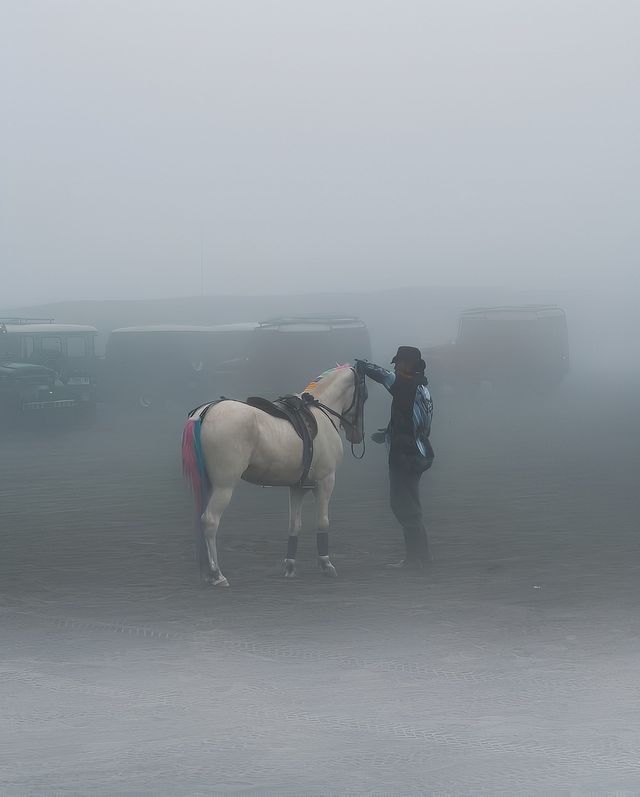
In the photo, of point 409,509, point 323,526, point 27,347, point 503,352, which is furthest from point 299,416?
point 503,352

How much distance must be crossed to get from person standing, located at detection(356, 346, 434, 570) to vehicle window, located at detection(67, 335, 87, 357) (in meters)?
21.1

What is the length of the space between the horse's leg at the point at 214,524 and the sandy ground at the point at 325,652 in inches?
6.1

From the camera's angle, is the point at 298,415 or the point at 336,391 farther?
the point at 336,391

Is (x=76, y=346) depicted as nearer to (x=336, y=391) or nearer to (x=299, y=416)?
(x=336, y=391)

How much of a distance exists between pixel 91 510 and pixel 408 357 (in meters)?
5.15

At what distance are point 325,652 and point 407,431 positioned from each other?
3.43m

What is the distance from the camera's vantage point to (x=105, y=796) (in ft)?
15.3

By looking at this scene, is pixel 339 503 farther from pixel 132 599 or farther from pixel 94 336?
pixel 94 336

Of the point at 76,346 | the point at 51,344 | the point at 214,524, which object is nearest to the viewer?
the point at 214,524

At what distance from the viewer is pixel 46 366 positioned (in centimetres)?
2933

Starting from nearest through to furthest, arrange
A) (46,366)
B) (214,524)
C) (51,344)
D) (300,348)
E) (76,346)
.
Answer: (214,524)
(46,366)
(51,344)
(76,346)
(300,348)

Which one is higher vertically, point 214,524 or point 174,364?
point 214,524

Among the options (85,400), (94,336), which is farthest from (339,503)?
(94,336)

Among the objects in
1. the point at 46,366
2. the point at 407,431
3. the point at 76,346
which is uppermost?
the point at 407,431
